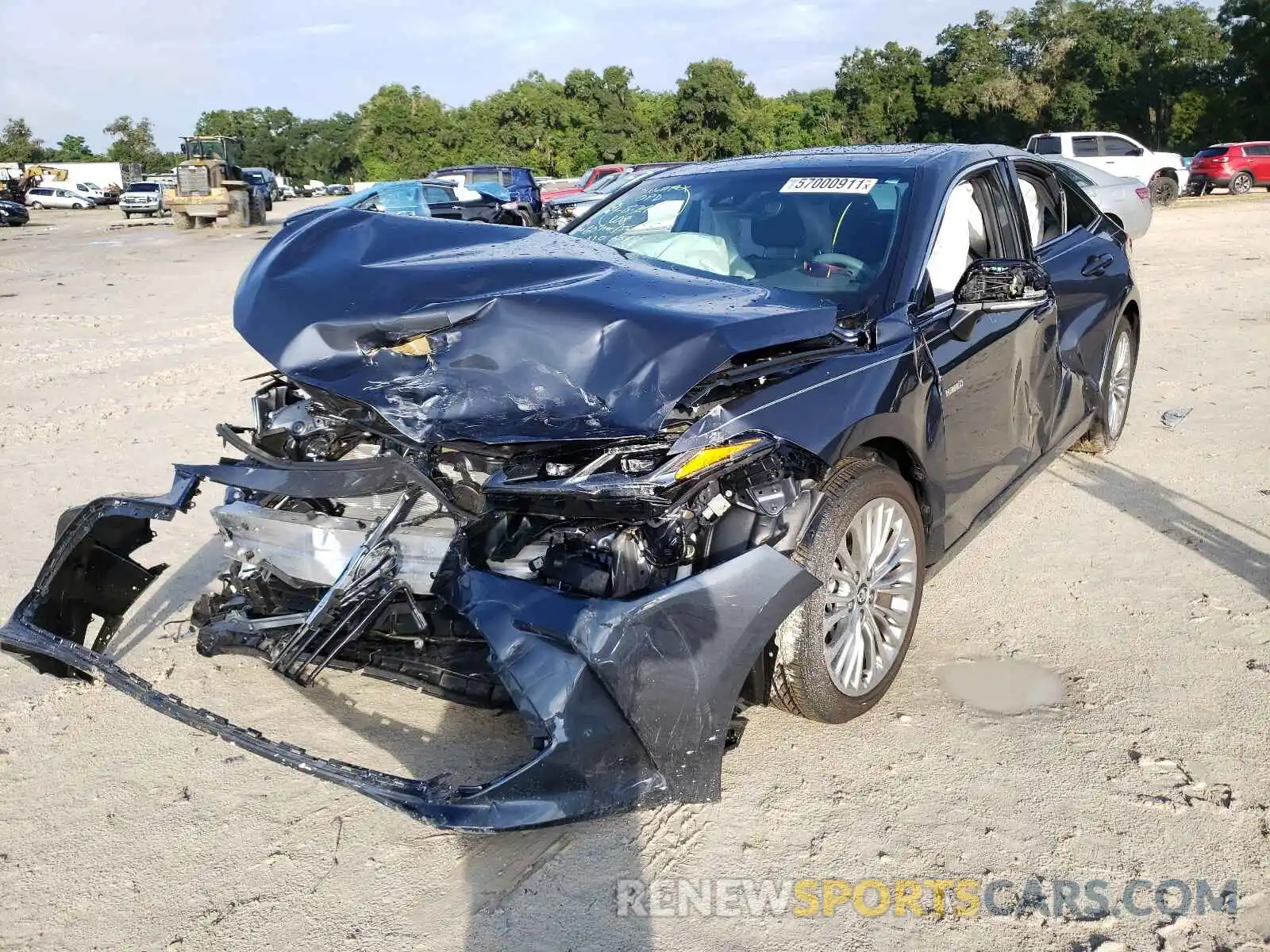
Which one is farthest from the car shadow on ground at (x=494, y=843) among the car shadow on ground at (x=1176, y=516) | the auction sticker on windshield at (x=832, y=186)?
the car shadow on ground at (x=1176, y=516)

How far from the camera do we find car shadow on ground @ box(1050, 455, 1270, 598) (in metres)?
4.43

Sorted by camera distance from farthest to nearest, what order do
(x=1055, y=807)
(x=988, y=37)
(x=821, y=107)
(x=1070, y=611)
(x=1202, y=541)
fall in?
(x=821, y=107), (x=988, y=37), (x=1202, y=541), (x=1070, y=611), (x=1055, y=807)

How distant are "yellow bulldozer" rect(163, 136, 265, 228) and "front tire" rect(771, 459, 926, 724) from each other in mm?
30854

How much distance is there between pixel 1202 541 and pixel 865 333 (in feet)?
8.01

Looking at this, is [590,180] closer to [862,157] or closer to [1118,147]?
[1118,147]

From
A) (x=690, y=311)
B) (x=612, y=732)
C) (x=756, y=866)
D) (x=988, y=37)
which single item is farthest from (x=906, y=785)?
(x=988, y=37)

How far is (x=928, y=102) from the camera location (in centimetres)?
5534

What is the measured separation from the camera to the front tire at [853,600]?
115 inches

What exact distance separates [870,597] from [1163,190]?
27361 millimetres

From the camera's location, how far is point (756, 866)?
2625 millimetres

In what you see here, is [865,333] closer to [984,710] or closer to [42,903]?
[984,710]


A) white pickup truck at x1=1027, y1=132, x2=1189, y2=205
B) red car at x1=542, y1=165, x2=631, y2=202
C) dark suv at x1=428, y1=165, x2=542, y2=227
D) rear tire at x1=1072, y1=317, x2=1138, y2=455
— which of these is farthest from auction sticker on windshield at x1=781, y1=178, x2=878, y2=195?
white pickup truck at x1=1027, y1=132, x2=1189, y2=205

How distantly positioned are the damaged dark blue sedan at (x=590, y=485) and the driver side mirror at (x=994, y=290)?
1 centimetres

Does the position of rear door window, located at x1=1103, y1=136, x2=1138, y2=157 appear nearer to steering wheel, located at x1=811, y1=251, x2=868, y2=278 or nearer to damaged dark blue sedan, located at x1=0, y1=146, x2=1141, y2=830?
damaged dark blue sedan, located at x1=0, y1=146, x2=1141, y2=830
